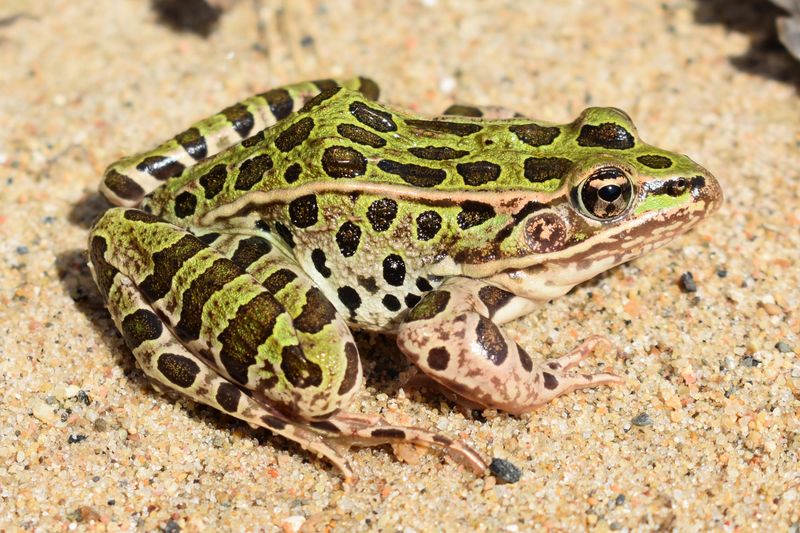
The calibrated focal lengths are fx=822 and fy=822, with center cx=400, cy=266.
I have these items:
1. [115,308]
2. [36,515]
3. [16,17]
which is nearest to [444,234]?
[115,308]

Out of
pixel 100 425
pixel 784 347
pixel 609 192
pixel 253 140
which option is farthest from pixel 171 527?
pixel 784 347

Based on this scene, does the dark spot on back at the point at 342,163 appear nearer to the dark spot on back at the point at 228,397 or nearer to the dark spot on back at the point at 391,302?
the dark spot on back at the point at 391,302

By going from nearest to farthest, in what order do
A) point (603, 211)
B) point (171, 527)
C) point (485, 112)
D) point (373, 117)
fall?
1. point (171, 527)
2. point (603, 211)
3. point (373, 117)
4. point (485, 112)

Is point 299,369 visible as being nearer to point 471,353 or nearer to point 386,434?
point 386,434

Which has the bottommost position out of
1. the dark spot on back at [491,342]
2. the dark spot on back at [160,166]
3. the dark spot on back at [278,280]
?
the dark spot on back at [491,342]

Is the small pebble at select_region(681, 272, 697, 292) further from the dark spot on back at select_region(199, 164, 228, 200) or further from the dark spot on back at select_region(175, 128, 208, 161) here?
the dark spot on back at select_region(175, 128, 208, 161)

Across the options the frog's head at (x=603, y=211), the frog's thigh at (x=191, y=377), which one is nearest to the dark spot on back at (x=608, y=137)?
the frog's head at (x=603, y=211)

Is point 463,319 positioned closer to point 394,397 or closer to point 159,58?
point 394,397

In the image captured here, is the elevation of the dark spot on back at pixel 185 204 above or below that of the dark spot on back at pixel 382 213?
below
